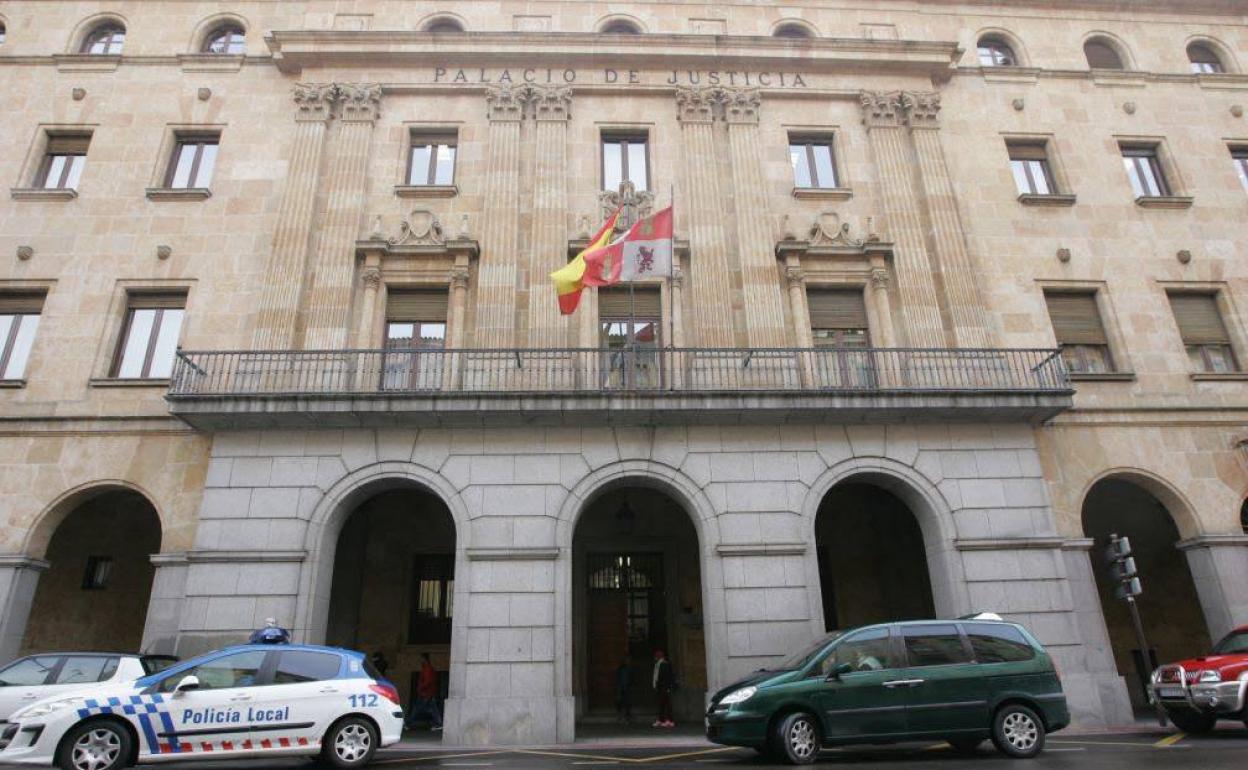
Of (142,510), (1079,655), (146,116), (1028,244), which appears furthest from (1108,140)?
(142,510)

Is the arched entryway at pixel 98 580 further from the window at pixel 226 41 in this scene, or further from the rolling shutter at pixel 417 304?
the window at pixel 226 41

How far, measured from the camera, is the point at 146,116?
18.5 meters

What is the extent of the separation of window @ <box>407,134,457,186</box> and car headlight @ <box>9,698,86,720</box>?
42.4 feet

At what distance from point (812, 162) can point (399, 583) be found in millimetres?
15140

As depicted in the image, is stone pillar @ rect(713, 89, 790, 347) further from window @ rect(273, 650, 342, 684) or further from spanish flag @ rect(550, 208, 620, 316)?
window @ rect(273, 650, 342, 684)

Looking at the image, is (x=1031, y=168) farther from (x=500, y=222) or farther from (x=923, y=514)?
(x=500, y=222)

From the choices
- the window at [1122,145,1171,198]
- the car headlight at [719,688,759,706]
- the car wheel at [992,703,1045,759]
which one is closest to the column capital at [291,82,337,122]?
the car headlight at [719,688,759,706]

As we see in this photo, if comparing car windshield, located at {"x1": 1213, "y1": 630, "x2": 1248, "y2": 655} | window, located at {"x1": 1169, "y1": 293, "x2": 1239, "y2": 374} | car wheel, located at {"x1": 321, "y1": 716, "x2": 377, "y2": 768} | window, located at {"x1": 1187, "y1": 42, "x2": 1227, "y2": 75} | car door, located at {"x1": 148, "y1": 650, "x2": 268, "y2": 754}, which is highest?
window, located at {"x1": 1187, "y1": 42, "x2": 1227, "y2": 75}

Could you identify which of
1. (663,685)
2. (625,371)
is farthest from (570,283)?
(663,685)

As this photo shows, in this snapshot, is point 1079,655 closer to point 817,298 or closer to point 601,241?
point 817,298

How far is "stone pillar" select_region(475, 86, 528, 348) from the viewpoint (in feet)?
53.2

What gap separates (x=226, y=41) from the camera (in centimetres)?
1997

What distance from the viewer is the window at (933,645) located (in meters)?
10.1

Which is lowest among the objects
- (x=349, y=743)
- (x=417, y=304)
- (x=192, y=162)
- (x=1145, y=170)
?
(x=349, y=743)
